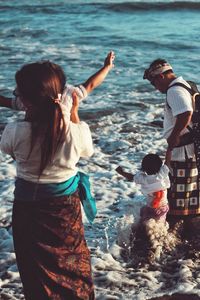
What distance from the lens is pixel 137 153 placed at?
7.66 metres

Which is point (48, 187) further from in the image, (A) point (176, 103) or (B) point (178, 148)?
(B) point (178, 148)

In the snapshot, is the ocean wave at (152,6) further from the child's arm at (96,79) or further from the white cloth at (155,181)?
the child's arm at (96,79)

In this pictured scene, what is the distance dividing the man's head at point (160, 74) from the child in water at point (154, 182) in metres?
0.57

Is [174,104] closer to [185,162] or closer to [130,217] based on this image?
[185,162]

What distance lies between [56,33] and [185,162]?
13.8 metres

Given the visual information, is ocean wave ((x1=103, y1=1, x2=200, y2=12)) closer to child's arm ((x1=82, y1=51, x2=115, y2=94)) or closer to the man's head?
the man's head

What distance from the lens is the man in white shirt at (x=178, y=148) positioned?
4.28 m

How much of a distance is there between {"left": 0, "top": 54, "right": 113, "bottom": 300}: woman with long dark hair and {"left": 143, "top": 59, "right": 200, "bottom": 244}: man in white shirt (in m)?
0.98

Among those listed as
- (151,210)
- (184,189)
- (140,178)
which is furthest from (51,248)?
(184,189)

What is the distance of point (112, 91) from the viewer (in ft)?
35.4

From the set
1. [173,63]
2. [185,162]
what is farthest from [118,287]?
[173,63]

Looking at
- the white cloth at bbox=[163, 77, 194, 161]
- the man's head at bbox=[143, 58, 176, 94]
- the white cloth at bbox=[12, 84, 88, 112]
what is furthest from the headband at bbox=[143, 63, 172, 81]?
the white cloth at bbox=[12, 84, 88, 112]

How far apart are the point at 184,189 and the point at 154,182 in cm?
34

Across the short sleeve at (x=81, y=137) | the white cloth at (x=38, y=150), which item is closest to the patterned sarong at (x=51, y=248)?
the white cloth at (x=38, y=150)
